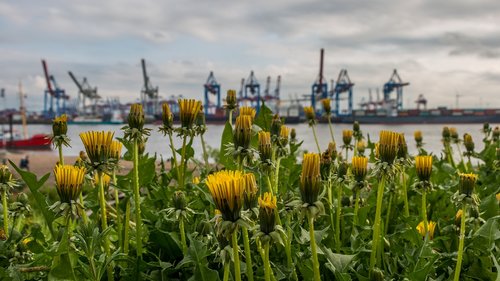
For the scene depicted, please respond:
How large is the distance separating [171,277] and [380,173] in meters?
0.69

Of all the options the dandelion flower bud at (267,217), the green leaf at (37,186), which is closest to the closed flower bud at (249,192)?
the dandelion flower bud at (267,217)

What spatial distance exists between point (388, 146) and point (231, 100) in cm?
93

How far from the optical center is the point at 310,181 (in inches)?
44.1

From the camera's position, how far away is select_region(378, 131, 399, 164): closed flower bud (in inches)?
56.0

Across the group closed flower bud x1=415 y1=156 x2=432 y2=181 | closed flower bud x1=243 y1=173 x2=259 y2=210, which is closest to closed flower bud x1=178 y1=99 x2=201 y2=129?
closed flower bud x1=243 y1=173 x2=259 y2=210

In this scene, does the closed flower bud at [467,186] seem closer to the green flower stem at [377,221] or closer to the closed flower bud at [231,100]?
the green flower stem at [377,221]

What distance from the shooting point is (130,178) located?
1.71 metres

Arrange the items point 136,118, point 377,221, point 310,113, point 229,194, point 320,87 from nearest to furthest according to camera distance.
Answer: point 229,194 < point 377,221 < point 136,118 < point 310,113 < point 320,87

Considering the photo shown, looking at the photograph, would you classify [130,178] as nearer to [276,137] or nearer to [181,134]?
[181,134]

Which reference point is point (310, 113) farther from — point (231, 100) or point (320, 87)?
point (320, 87)

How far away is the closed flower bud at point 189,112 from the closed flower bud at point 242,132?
308mm

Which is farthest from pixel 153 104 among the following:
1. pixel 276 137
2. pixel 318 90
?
pixel 276 137

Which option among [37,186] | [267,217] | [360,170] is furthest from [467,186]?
[37,186]

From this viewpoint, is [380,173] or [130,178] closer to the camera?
[380,173]
